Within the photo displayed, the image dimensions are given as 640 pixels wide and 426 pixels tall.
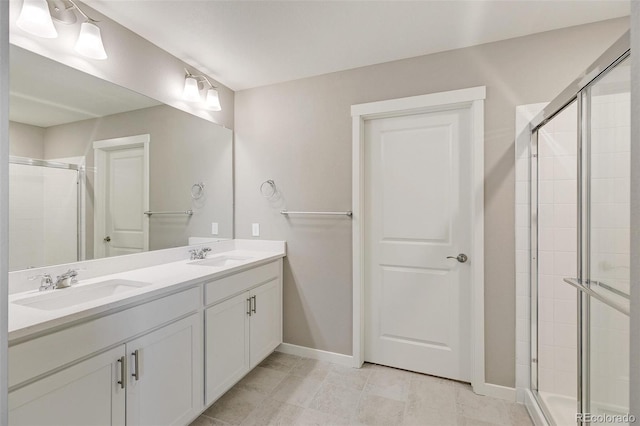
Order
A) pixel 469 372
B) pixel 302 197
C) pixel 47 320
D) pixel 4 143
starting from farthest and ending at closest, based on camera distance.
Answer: pixel 302 197
pixel 469 372
pixel 47 320
pixel 4 143

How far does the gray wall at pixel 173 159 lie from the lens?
65.5 inches

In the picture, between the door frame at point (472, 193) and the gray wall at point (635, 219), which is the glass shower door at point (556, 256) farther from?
the gray wall at point (635, 219)

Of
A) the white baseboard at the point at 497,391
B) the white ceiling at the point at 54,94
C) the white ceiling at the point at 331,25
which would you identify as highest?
the white ceiling at the point at 331,25

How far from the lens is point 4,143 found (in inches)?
13.9

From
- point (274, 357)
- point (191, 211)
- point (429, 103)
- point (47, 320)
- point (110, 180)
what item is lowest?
point (274, 357)

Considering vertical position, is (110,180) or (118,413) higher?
(110,180)

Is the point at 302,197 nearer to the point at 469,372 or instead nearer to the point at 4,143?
the point at 469,372

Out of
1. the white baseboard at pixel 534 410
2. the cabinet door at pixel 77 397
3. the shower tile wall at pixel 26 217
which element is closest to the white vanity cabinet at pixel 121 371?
the cabinet door at pixel 77 397

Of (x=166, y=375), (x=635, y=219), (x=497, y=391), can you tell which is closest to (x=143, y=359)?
(x=166, y=375)

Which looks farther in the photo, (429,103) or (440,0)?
(429,103)

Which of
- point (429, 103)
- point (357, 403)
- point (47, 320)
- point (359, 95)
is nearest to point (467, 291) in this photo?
point (357, 403)

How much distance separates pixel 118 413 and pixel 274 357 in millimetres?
1418

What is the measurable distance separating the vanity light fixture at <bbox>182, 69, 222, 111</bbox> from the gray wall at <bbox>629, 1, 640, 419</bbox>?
2408mm

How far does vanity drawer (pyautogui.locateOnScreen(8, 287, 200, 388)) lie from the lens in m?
0.97
